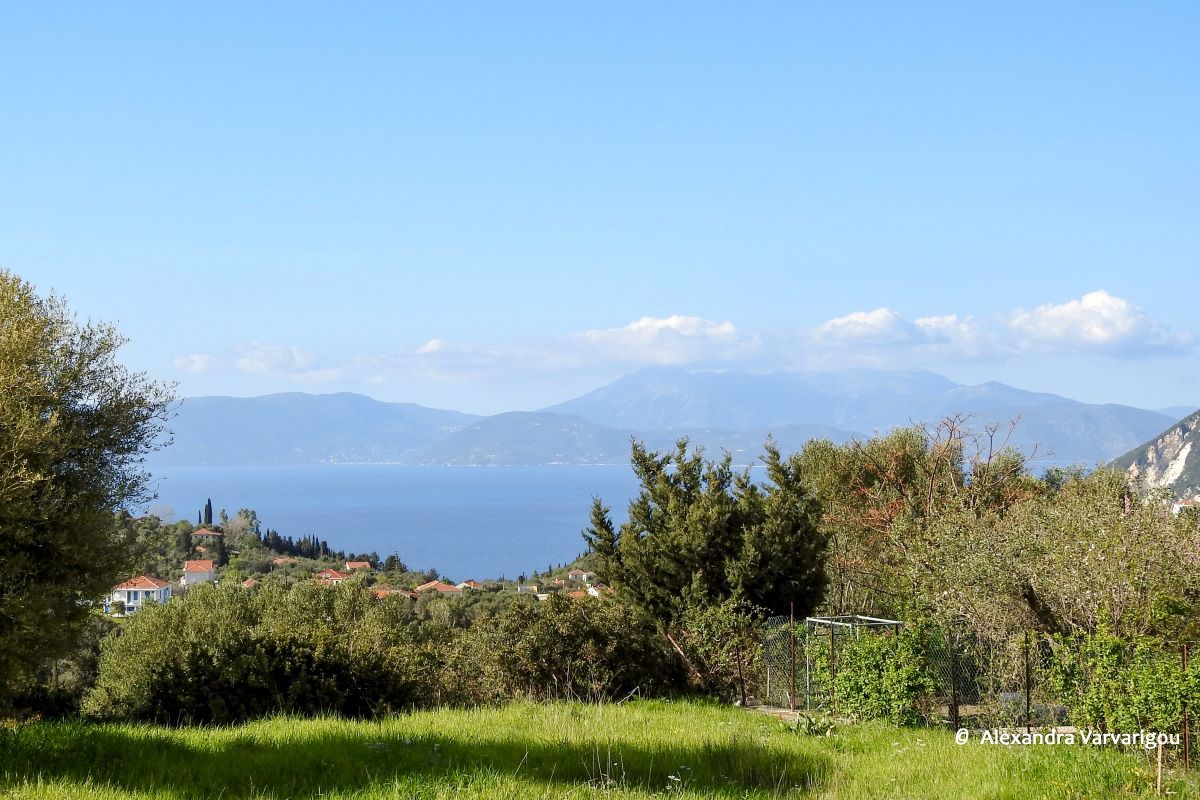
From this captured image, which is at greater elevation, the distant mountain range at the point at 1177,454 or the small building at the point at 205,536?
the distant mountain range at the point at 1177,454

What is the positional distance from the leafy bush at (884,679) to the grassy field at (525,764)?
5.29ft

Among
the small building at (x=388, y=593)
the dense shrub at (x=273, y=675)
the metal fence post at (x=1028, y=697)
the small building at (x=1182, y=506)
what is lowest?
the small building at (x=388, y=593)

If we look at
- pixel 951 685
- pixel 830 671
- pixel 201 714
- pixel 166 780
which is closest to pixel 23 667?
pixel 166 780

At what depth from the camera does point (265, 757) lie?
8.67 metres

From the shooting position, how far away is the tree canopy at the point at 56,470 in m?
8.66

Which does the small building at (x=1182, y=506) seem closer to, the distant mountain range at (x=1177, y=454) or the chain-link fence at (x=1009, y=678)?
the chain-link fence at (x=1009, y=678)

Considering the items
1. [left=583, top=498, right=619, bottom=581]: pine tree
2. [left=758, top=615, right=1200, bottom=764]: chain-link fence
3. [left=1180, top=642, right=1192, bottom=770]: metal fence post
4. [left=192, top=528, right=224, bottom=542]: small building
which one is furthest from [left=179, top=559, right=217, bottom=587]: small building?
[left=1180, top=642, right=1192, bottom=770]: metal fence post

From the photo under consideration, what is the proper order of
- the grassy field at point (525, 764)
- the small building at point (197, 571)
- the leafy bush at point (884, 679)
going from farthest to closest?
the small building at point (197, 571) → the leafy bush at point (884, 679) → the grassy field at point (525, 764)

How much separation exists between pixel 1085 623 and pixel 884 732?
447 cm

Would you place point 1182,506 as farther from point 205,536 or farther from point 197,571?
point 205,536

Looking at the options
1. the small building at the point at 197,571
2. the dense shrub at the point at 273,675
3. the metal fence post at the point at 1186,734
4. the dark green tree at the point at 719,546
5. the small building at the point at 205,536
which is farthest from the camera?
the small building at the point at 205,536

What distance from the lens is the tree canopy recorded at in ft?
28.4

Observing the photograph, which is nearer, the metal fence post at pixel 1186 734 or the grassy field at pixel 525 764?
the grassy field at pixel 525 764

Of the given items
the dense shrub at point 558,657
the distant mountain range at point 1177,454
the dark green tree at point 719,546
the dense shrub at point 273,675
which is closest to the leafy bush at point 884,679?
the dense shrub at point 558,657
